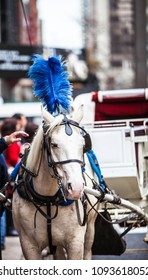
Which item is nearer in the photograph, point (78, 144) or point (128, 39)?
point (78, 144)

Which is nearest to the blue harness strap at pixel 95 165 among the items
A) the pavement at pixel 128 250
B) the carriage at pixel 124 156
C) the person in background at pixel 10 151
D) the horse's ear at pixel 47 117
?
the carriage at pixel 124 156

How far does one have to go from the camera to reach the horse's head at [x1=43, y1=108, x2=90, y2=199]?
6.57 meters

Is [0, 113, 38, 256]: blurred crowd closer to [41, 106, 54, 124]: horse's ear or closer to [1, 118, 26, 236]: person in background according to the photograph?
[1, 118, 26, 236]: person in background

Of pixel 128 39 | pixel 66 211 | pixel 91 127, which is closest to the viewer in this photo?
pixel 66 211

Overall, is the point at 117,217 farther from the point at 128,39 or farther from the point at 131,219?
the point at 128,39

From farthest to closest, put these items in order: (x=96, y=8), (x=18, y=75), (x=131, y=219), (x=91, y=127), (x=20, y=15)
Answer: (x=96, y=8)
(x=20, y=15)
(x=18, y=75)
(x=91, y=127)
(x=131, y=219)

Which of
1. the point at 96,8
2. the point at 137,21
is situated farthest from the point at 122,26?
the point at 96,8

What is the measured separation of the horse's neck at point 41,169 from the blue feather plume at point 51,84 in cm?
29

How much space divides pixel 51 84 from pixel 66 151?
37.7 inches

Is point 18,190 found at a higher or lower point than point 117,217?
higher

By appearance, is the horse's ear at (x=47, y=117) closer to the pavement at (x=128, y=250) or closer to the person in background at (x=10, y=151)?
the person in background at (x=10, y=151)

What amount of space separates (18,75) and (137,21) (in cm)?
347

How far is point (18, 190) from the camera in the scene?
25.1ft

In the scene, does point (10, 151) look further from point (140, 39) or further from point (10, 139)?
point (140, 39)
